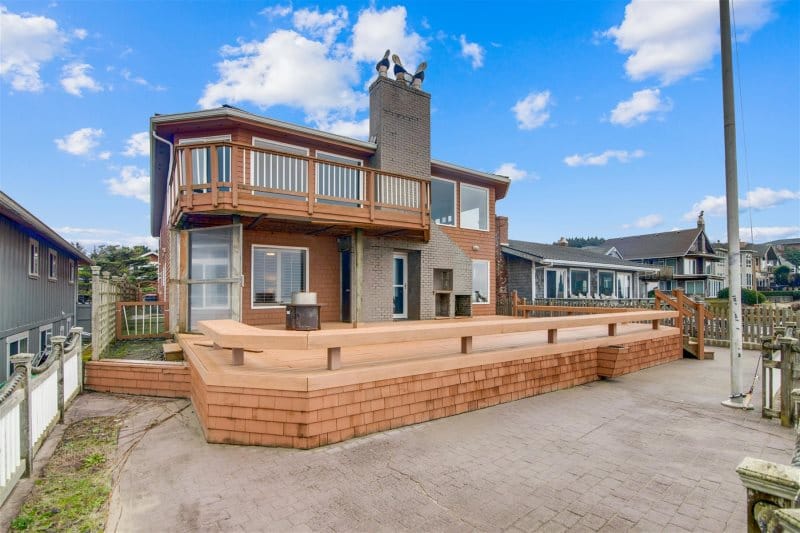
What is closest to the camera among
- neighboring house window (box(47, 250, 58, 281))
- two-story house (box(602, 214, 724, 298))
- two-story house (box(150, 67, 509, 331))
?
two-story house (box(150, 67, 509, 331))

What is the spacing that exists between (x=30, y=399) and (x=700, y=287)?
40298 millimetres

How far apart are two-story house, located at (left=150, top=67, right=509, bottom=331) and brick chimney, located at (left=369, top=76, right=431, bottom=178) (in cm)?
3

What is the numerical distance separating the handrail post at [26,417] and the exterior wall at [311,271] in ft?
17.8

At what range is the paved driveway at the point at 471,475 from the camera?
285 cm

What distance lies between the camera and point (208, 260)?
335 inches

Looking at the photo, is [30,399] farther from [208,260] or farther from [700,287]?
[700,287]

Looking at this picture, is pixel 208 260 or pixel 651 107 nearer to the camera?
pixel 208 260

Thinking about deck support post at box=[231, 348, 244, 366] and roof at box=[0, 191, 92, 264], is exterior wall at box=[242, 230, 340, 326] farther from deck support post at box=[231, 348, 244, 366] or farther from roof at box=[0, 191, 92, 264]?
deck support post at box=[231, 348, 244, 366]

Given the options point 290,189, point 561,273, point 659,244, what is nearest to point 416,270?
point 290,189

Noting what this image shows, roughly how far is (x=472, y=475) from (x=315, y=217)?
602cm

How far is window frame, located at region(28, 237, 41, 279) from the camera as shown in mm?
10180

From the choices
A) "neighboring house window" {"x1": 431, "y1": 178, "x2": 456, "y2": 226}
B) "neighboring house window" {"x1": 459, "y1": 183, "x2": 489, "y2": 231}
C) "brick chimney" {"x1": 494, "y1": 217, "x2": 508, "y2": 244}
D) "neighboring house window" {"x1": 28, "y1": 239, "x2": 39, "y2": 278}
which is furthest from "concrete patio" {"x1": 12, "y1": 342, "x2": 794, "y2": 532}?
"brick chimney" {"x1": 494, "y1": 217, "x2": 508, "y2": 244}

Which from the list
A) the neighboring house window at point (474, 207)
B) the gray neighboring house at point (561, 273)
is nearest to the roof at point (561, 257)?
the gray neighboring house at point (561, 273)

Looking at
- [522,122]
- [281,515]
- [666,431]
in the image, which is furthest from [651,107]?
[281,515]
